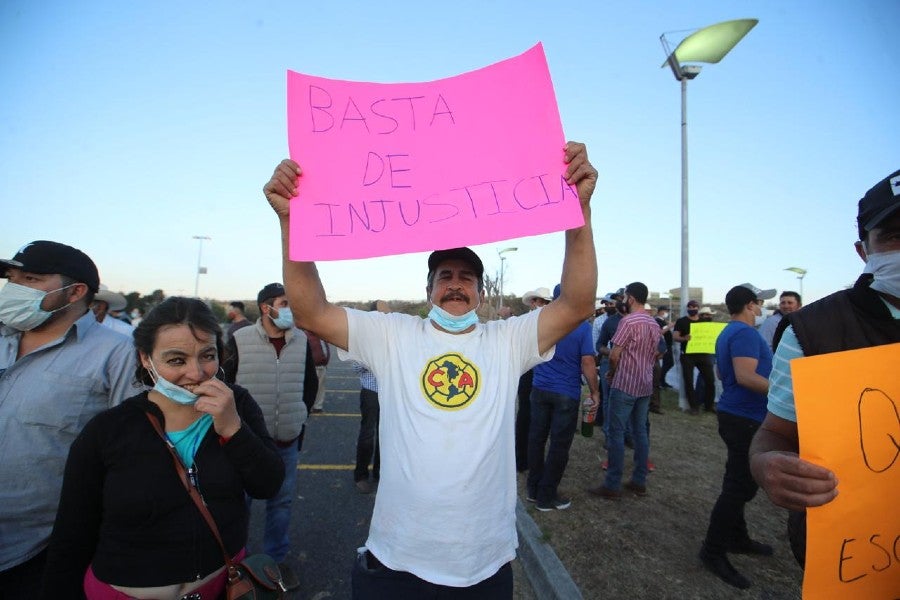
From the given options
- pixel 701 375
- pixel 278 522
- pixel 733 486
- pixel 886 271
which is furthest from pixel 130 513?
pixel 701 375

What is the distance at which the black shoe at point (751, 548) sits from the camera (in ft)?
12.2

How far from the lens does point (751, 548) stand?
3.75m

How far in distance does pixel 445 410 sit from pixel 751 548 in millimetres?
3844

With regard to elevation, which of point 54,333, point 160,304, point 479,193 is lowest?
point 54,333

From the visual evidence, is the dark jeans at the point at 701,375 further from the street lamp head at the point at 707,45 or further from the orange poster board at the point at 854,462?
the orange poster board at the point at 854,462

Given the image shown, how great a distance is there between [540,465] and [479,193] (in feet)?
12.9

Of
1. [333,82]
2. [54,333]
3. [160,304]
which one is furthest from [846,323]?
[54,333]

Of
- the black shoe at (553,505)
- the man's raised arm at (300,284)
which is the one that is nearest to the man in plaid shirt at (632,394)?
the black shoe at (553,505)

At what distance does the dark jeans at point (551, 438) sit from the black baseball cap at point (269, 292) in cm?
285

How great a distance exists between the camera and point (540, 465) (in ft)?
15.5

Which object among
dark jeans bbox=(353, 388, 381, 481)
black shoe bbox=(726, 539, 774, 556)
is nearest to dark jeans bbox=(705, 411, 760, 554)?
black shoe bbox=(726, 539, 774, 556)

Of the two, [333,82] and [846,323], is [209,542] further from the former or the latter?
[846,323]

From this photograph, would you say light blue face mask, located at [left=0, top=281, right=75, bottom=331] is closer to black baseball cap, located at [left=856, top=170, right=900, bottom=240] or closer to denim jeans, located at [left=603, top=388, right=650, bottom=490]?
black baseball cap, located at [left=856, top=170, right=900, bottom=240]

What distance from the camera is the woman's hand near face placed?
1.71 m
